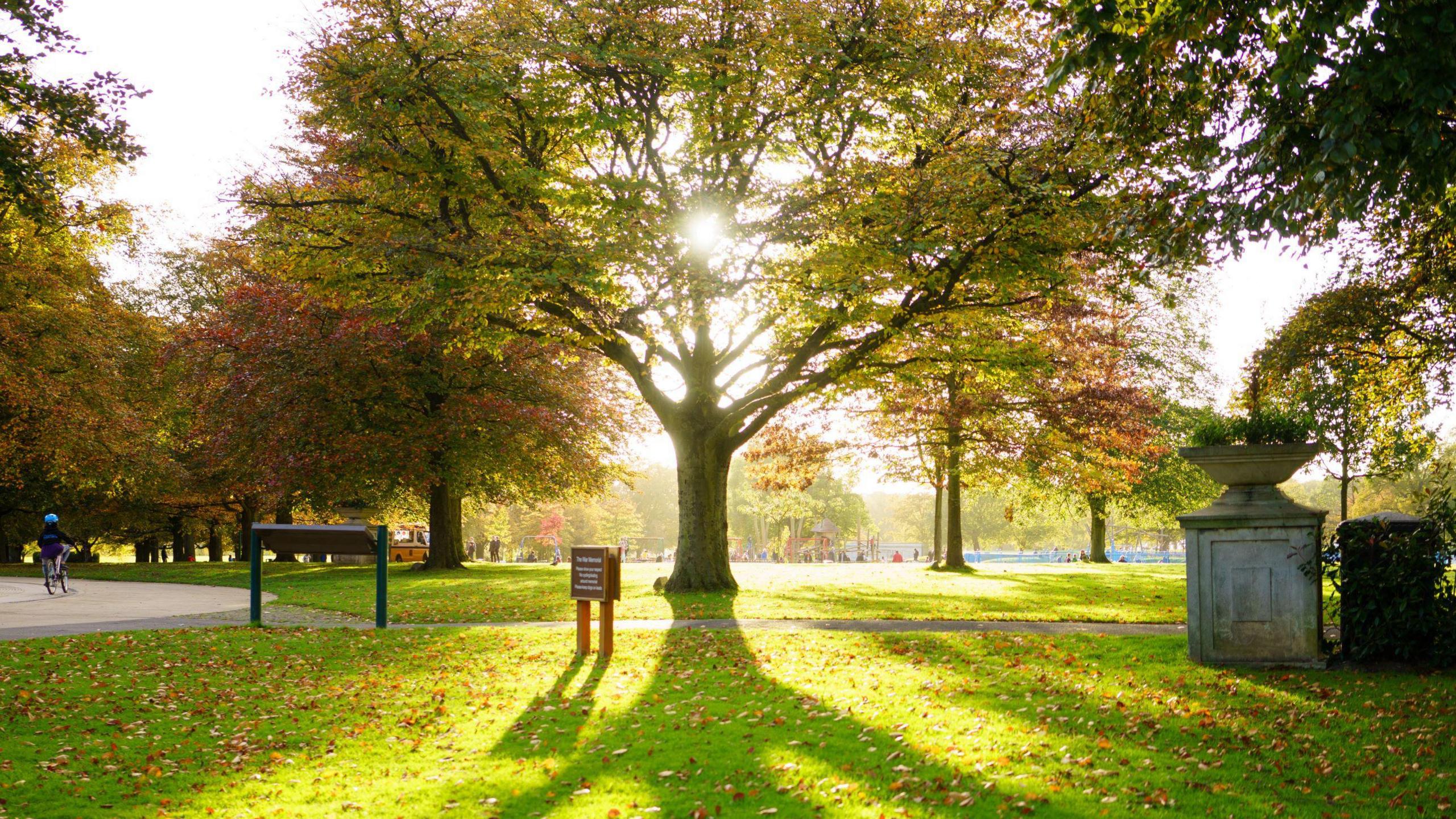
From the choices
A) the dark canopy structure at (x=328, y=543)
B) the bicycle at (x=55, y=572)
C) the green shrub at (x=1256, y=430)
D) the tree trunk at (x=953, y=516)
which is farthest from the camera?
the tree trunk at (x=953, y=516)

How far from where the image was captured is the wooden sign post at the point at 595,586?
11.3 meters

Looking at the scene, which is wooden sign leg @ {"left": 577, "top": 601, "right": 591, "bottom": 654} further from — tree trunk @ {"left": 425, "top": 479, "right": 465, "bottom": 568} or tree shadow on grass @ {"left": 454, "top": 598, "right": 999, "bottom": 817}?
tree trunk @ {"left": 425, "top": 479, "right": 465, "bottom": 568}

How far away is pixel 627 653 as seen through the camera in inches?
462

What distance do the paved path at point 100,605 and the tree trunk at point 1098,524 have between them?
29.3m

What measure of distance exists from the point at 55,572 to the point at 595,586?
16707 mm

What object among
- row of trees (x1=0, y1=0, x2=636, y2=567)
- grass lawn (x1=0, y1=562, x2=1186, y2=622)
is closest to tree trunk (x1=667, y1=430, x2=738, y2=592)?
grass lawn (x1=0, y1=562, x2=1186, y2=622)

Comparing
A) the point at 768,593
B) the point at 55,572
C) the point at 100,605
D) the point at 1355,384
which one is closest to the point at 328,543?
the point at 100,605

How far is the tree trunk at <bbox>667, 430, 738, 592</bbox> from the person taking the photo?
19672 mm

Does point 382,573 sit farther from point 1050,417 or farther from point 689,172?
point 1050,417

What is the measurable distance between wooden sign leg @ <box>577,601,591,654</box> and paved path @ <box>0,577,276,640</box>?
701cm

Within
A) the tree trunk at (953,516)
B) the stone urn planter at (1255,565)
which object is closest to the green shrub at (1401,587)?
the stone urn planter at (1255,565)

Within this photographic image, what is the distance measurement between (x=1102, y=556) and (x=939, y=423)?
1968 centimetres

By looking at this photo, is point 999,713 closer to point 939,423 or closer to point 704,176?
point 704,176

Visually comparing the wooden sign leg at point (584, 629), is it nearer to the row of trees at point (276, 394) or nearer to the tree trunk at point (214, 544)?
the row of trees at point (276, 394)
